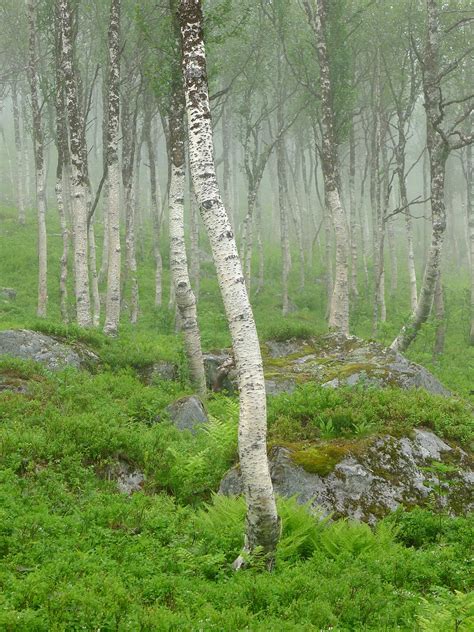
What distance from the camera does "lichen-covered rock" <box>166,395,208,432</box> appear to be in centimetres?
1102

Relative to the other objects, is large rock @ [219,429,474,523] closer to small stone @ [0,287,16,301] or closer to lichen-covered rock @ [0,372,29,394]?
lichen-covered rock @ [0,372,29,394]

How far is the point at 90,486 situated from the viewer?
7.71m

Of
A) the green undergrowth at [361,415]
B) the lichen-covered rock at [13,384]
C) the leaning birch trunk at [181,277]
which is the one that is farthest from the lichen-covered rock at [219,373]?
the lichen-covered rock at [13,384]

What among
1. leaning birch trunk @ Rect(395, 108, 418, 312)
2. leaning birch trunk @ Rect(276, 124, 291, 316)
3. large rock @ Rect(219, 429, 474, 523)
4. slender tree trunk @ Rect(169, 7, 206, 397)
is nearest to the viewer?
large rock @ Rect(219, 429, 474, 523)

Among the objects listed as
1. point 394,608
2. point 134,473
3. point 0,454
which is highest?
point 0,454

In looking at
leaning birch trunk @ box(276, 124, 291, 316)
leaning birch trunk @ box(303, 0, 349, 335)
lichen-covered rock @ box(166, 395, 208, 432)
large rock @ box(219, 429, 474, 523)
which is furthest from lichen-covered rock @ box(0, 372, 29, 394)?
leaning birch trunk @ box(276, 124, 291, 316)

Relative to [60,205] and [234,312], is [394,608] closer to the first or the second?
[234,312]

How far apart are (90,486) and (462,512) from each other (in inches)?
206

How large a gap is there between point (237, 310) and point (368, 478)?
12.1ft

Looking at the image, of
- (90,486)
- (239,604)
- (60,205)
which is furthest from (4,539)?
(60,205)

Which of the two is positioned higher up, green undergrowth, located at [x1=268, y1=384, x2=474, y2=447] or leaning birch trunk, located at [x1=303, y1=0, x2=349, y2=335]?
leaning birch trunk, located at [x1=303, y1=0, x2=349, y2=335]

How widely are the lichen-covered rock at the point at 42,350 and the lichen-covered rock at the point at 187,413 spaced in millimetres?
2672

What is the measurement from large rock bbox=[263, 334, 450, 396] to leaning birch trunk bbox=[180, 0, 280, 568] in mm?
5496

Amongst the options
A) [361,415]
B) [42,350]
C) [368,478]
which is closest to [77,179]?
[42,350]
